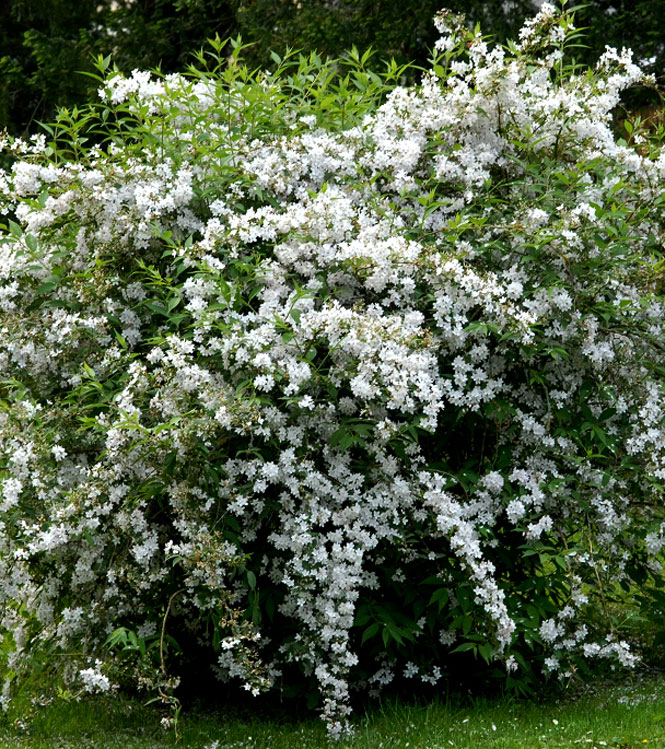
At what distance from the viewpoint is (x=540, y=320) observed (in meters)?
5.25

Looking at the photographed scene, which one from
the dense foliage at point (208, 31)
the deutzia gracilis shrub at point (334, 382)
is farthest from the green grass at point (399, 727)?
the dense foliage at point (208, 31)

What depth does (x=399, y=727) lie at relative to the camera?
5.10 meters

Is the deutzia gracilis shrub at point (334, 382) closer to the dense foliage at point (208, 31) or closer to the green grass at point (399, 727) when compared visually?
the green grass at point (399, 727)

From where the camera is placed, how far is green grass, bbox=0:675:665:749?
16.0 feet

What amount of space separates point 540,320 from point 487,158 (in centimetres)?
97

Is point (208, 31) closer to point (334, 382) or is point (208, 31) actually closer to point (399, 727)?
point (334, 382)

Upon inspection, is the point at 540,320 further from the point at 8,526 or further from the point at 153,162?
the point at 8,526

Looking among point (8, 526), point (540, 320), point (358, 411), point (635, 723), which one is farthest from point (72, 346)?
point (635, 723)

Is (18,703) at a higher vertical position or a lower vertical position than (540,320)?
lower

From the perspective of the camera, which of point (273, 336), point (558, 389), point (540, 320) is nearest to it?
point (273, 336)

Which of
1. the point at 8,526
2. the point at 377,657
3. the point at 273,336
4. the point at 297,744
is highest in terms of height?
the point at 273,336

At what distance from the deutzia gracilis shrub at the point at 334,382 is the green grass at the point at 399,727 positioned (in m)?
0.23

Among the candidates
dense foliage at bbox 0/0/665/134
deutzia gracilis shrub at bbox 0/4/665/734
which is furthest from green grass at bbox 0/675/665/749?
dense foliage at bbox 0/0/665/134

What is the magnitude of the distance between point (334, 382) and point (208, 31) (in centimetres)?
1424
